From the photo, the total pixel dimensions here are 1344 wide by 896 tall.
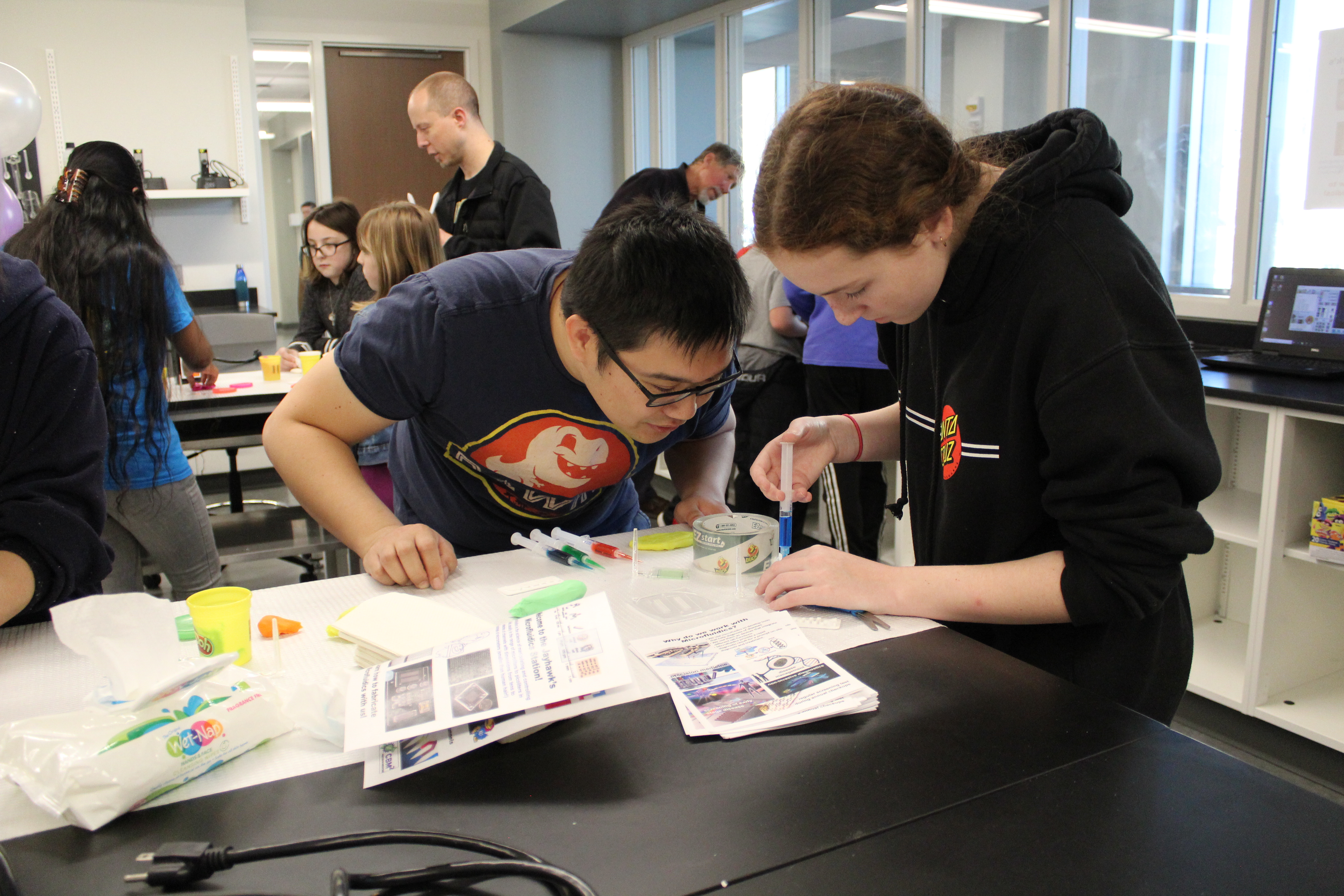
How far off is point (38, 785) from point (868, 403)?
9.25 ft

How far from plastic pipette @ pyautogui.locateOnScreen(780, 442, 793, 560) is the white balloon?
1.02 metres

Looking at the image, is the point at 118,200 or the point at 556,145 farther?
the point at 556,145

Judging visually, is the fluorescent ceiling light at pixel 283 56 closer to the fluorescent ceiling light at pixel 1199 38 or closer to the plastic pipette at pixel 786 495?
the fluorescent ceiling light at pixel 1199 38

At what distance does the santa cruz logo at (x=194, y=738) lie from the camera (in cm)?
77

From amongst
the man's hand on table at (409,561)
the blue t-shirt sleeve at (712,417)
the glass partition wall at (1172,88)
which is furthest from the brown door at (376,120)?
the man's hand on table at (409,561)

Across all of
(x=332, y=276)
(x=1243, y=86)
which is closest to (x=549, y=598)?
(x=1243, y=86)

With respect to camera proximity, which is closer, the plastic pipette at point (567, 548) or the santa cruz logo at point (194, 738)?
the santa cruz logo at point (194, 738)

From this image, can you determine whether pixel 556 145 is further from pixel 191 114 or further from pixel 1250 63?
pixel 1250 63

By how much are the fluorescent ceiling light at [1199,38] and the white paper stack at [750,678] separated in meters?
2.74

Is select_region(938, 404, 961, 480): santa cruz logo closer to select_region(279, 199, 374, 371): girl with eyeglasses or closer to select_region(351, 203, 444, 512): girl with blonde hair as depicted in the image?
select_region(351, 203, 444, 512): girl with blonde hair

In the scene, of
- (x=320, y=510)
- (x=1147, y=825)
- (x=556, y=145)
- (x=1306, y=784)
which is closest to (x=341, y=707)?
(x=320, y=510)

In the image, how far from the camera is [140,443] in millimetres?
2156

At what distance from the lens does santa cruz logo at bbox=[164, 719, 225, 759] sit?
0.77 m

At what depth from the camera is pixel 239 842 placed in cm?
71
